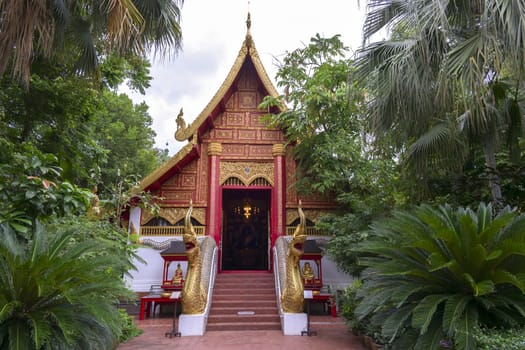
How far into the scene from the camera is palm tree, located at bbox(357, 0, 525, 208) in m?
3.89

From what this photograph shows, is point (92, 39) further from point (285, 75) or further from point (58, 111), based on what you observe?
point (285, 75)

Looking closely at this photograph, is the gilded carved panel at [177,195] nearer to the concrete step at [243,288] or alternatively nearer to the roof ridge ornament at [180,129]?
the roof ridge ornament at [180,129]

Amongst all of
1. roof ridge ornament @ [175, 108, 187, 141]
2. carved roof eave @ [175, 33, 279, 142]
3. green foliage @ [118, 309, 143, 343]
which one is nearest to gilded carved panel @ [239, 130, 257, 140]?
carved roof eave @ [175, 33, 279, 142]

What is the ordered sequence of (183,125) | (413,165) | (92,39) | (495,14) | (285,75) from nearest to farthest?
(495,14) → (92,39) → (413,165) → (285,75) → (183,125)

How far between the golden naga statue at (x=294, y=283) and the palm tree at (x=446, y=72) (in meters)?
2.57

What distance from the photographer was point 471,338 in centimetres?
322

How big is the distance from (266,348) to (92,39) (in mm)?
5015

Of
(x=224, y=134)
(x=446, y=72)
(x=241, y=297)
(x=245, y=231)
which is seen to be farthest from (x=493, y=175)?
(x=245, y=231)

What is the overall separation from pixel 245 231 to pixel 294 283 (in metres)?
→ 6.88

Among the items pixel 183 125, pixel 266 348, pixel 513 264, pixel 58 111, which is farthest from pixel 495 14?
pixel 183 125

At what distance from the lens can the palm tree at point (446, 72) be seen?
12.8 feet

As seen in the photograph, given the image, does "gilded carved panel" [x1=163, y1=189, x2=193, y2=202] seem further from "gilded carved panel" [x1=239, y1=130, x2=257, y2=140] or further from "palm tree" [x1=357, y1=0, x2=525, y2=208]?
"palm tree" [x1=357, y1=0, x2=525, y2=208]

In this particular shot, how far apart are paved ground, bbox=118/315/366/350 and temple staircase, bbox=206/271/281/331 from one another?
296mm

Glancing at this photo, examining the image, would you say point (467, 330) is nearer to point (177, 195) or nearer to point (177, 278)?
point (177, 278)
